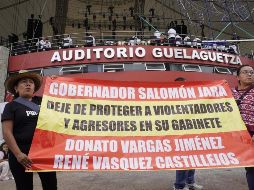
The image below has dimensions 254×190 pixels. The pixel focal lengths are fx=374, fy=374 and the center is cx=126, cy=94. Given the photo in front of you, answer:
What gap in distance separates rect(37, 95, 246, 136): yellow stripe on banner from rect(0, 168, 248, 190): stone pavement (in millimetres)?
1480

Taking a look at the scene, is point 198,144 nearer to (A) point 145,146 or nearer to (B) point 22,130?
(A) point 145,146

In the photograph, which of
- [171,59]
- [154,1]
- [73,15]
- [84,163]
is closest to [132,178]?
[84,163]

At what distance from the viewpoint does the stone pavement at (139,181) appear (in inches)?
219

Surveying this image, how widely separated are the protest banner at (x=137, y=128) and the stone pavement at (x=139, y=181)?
1503 millimetres

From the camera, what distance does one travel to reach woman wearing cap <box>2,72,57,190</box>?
3291 millimetres

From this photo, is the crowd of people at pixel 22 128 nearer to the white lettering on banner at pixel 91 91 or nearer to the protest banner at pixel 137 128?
the protest banner at pixel 137 128

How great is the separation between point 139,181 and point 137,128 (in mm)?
2071

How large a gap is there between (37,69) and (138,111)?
1469cm

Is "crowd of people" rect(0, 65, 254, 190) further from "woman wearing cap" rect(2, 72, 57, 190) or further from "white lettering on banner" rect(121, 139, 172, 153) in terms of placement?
"white lettering on banner" rect(121, 139, 172, 153)

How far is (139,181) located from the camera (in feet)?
19.7

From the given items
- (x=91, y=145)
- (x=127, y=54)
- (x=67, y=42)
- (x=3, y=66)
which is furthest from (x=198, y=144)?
(x=3, y=66)

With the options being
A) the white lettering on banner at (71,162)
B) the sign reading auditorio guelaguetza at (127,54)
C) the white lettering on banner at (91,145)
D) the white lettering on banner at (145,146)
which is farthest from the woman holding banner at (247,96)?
the sign reading auditorio guelaguetza at (127,54)

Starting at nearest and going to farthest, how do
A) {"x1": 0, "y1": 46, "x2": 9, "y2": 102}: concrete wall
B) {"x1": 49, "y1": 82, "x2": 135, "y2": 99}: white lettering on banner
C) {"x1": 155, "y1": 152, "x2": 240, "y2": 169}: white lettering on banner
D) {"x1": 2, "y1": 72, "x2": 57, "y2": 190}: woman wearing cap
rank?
1. {"x1": 2, "y1": 72, "x2": 57, "y2": 190}: woman wearing cap
2. {"x1": 155, "y1": 152, "x2": 240, "y2": 169}: white lettering on banner
3. {"x1": 49, "y1": 82, "x2": 135, "y2": 99}: white lettering on banner
4. {"x1": 0, "y1": 46, "x2": 9, "y2": 102}: concrete wall

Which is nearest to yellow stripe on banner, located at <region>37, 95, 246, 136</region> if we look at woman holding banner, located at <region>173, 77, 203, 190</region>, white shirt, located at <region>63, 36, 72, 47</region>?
woman holding banner, located at <region>173, 77, 203, 190</region>
